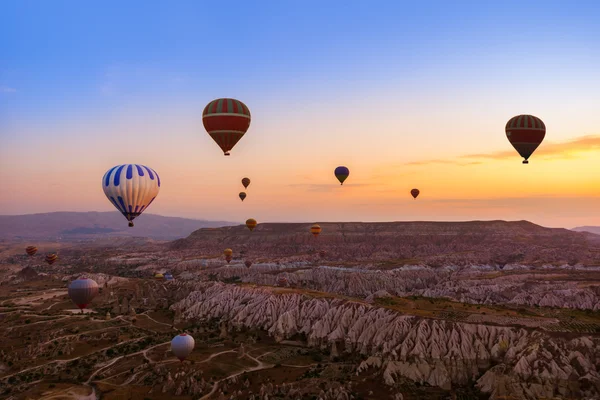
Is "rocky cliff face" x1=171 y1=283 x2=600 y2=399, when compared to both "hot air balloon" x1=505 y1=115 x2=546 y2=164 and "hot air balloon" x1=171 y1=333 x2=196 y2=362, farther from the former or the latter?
"hot air balloon" x1=505 y1=115 x2=546 y2=164

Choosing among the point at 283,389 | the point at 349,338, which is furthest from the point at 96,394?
the point at 349,338

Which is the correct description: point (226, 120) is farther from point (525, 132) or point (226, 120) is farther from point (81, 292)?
point (525, 132)

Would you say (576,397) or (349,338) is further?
(349,338)

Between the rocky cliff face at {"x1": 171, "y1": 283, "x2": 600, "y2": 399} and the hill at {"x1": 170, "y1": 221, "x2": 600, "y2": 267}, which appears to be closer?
the rocky cliff face at {"x1": 171, "y1": 283, "x2": 600, "y2": 399}

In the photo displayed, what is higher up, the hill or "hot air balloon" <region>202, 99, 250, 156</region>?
"hot air balloon" <region>202, 99, 250, 156</region>

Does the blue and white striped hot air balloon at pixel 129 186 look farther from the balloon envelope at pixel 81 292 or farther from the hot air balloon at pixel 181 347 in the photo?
the balloon envelope at pixel 81 292

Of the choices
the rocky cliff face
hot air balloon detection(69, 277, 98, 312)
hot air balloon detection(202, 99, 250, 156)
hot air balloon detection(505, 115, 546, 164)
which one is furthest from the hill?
hot air balloon detection(202, 99, 250, 156)

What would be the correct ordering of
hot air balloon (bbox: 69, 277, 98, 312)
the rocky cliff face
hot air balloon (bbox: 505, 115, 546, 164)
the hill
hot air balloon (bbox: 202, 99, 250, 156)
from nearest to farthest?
the rocky cliff face → hot air balloon (bbox: 202, 99, 250, 156) → hot air balloon (bbox: 505, 115, 546, 164) → hot air balloon (bbox: 69, 277, 98, 312) → the hill

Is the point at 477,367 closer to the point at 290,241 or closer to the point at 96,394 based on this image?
the point at 96,394
